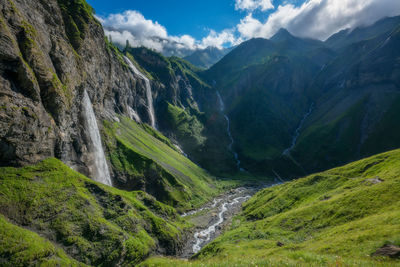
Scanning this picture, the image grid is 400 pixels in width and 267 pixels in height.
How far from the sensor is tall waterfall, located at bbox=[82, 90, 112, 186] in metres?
67.4

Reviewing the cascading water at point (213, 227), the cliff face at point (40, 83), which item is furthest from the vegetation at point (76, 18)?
the cascading water at point (213, 227)

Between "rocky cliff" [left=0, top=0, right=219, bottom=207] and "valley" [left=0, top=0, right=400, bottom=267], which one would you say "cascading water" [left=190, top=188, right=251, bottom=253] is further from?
"rocky cliff" [left=0, top=0, right=219, bottom=207]

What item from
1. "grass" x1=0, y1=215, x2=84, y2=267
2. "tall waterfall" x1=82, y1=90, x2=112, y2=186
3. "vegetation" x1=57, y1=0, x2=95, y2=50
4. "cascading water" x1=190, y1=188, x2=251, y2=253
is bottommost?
"cascading water" x1=190, y1=188, x2=251, y2=253

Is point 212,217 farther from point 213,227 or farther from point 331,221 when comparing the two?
point 331,221

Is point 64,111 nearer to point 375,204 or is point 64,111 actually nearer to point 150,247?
point 150,247

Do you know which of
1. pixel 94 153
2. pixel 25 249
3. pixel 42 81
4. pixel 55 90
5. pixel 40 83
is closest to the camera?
pixel 25 249

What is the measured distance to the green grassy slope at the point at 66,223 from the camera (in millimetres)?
27047

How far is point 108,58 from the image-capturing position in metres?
116

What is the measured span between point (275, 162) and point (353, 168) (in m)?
122

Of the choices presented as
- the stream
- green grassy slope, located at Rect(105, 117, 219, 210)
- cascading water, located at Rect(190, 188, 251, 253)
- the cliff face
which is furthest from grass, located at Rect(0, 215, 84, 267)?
green grassy slope, located at Rect(105, 117, 219, 210)

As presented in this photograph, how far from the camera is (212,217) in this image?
81.1 meters

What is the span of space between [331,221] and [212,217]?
4943 cm

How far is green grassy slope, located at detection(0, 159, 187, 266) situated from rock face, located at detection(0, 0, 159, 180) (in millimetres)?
5551

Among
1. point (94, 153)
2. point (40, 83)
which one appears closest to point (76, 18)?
point (40, 83)
